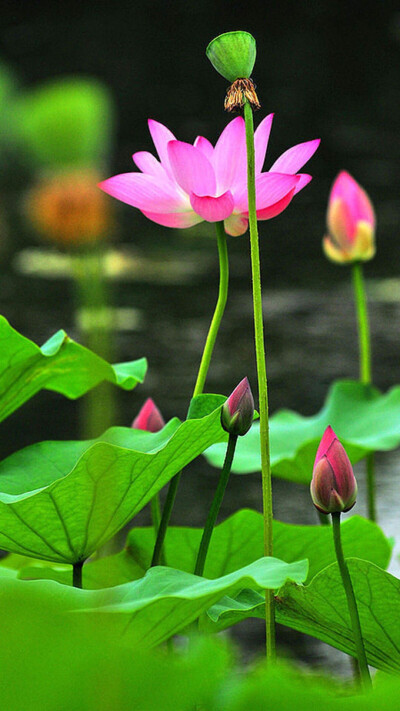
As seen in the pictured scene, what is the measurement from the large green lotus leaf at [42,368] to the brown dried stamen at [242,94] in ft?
0.51

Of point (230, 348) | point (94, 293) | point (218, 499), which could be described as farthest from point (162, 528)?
point (230, 348)

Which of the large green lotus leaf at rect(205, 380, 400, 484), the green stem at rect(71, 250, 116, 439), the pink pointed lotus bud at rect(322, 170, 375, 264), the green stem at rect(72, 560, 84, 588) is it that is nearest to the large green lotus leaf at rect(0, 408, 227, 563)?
the green stem at rect(72, 560, 84, 588)

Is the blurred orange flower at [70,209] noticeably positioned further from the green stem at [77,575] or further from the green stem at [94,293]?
the green stem at [77,575]

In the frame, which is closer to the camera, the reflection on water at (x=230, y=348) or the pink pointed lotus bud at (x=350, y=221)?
the pink pointed lotus bud at (x=350, y=221)

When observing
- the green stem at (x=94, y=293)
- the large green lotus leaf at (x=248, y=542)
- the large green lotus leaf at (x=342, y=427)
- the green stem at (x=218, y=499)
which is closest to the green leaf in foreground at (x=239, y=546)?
the large green lotus leaf at (x=248, y=542)

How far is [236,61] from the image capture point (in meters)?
0.36

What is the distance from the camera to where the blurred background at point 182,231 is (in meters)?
0.15

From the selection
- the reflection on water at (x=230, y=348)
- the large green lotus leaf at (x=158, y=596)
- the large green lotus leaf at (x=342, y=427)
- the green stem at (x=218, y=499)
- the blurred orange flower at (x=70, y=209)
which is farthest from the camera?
the reflection on water at (x=230, y=348)

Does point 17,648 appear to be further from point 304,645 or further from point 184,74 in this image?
point 184,74

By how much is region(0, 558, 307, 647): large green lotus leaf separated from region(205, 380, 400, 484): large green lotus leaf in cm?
41

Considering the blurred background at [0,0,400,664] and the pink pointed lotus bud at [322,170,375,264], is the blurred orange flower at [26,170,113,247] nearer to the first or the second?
the blurred background at [0,0,400,664]

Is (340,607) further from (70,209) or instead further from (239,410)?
(70,209)

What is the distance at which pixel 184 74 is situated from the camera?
11.3 feet

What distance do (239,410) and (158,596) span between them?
110mm
